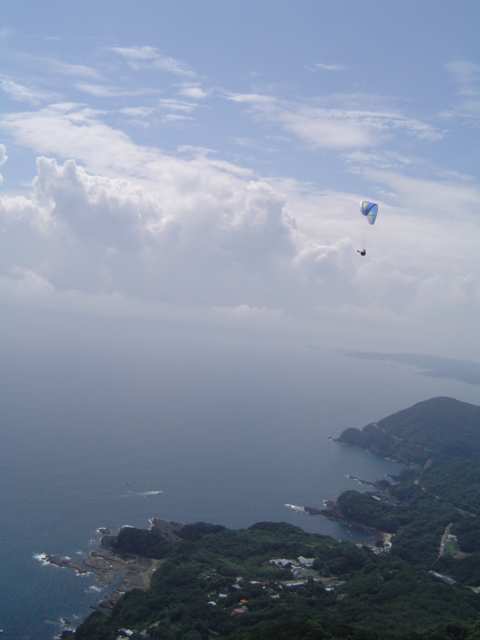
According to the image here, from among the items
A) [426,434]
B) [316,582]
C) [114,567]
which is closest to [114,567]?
[114,567]

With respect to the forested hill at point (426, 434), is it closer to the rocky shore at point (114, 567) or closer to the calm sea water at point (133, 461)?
the calm sea water at point (133, 461)

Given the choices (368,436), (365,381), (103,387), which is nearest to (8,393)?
(103,387)

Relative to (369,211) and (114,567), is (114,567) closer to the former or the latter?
(114,567)

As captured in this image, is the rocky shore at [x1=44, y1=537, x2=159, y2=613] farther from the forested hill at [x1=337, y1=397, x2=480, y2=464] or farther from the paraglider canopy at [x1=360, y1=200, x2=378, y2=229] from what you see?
the forested hill at [x1=337, y1=397, x2=480, y2=464]

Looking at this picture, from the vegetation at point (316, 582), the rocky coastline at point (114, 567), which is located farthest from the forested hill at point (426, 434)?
the rocky coastline at point (114, 567)

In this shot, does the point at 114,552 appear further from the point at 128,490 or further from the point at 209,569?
the point at 128,490

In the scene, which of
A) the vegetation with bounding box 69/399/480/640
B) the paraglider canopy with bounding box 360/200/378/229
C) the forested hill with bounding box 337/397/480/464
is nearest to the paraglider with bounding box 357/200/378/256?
the paraglider canopy with bounding box 360/200/378/229
